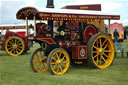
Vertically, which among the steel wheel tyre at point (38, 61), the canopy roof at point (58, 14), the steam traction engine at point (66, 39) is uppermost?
the canopy roof at point (58, 14)

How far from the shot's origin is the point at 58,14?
5660mm

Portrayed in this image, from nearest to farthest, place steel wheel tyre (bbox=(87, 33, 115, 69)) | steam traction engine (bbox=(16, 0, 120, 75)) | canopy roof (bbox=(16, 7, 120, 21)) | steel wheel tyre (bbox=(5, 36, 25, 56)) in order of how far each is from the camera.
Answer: canopy roof (bbox=(16, 7, 120, 21))
steam traction engine (bbox=(16, 0, 120, 75))
steel wheel tyre (bbox=(87, 33, 115, 69))
steel wheel tyre (bbox=(5, 36, 25, 56))

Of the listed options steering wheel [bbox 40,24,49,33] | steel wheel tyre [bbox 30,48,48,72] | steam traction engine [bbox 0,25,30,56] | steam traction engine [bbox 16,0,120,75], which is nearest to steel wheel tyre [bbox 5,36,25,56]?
steam traction engine [bbox 0,25,30,56]

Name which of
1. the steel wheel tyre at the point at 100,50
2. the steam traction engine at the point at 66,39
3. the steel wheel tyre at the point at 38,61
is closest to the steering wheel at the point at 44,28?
the steam traction engine at the point at 66,39

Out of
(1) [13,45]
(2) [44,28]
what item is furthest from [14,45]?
(2) [44,28]

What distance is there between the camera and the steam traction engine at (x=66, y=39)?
5.66 meters

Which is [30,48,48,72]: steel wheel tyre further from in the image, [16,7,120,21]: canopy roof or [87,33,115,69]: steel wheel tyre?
[87,33,115,69]: steel wheel tyre

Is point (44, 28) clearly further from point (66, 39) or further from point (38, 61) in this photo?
point (38, 61)

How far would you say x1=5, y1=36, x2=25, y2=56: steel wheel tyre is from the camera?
11.2 meters

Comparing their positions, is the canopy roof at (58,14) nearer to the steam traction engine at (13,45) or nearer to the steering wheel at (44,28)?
the steering wheel at (44,28)

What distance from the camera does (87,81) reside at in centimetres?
462

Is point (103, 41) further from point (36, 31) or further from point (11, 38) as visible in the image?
point (11, 38)

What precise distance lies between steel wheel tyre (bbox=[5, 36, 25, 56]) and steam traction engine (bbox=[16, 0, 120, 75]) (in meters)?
5.03

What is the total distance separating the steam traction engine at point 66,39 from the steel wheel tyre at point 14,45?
5034 millimetres
